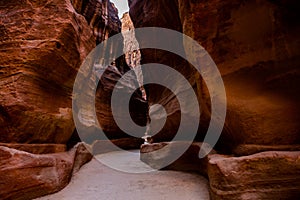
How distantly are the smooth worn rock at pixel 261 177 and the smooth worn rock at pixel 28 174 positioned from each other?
2.99m

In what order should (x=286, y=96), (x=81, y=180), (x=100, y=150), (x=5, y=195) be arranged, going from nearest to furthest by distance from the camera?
(x=5, y=195), (x=286, y=96), (x=81, y=180), (x=100, y=150)

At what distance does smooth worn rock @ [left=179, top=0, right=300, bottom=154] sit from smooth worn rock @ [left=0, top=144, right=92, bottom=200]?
11.8 ft

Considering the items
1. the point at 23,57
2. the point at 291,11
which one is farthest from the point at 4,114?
the point at 291,11

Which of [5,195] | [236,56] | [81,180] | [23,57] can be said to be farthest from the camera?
[81,180]

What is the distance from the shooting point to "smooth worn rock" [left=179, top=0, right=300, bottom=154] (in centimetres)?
272

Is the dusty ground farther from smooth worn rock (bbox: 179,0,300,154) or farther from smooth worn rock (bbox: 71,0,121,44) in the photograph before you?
smooth worn rock (bbox: 71,0,121,44)

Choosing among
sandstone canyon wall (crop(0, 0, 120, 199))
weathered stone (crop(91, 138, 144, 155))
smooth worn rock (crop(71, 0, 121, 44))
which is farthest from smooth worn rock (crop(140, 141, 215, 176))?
smooth worn rock (crop(71, 0, 121, 44))

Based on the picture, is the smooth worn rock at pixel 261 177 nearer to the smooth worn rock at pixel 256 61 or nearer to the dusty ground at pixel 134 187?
the smooth worn rock at pixel 256 61

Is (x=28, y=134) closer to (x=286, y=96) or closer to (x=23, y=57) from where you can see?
(x=23, y=57)

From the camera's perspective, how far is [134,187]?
360 centimetres

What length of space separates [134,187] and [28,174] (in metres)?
1.96

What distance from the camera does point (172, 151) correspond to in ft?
16.8

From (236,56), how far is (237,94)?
0.68 metres

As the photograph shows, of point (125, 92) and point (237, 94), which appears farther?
point (125, 92)
